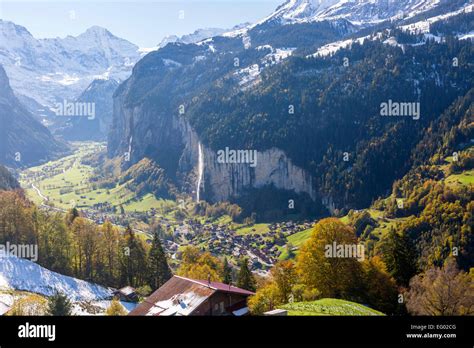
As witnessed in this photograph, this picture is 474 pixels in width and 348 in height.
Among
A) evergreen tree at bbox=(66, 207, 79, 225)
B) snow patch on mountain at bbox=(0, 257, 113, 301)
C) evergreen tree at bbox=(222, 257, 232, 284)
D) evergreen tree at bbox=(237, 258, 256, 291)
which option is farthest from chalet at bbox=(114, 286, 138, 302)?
evergreen tree at bbox=(66, 207, 79, 225)

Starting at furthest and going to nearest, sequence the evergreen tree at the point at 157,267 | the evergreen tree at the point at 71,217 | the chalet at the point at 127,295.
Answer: the evergreen tree at the point at 71,217, the evergreen tree at the point at 157,267, the chalet at the point at 127,295

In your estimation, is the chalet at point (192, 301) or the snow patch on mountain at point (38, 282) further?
the snow patch on mountain at point (38, 282)

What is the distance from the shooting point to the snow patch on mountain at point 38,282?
52594 millimetres

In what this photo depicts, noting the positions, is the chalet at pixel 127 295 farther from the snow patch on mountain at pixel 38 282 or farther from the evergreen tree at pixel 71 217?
the evergreen tree at pixel 71 217

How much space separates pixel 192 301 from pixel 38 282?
30.2 meters

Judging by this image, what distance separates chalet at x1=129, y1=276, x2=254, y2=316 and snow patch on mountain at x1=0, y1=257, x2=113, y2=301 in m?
19.1

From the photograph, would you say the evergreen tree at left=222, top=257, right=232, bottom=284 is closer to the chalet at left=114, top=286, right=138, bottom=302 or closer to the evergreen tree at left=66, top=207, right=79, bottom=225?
the chalet at left=114, top=286, right=138, bottom=302

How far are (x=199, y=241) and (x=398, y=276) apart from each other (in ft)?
405

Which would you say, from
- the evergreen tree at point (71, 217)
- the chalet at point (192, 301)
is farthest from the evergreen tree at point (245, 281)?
the evergreen tree at point (71, 217)

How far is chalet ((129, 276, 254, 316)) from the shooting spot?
1375 inches

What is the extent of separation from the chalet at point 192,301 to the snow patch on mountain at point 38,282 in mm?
19146

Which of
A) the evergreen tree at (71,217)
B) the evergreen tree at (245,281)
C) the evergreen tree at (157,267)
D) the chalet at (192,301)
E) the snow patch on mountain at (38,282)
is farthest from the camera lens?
the evergreen tree at (71,217)
